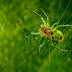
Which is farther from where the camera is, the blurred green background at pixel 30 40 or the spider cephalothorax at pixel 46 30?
the spider cephalothorax at pixel 46 30

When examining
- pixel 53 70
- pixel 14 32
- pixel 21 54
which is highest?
pixel 14 32

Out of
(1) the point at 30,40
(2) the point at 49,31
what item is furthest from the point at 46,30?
(1) the point at 30,40

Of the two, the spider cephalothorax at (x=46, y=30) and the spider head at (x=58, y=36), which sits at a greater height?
the spider cephalothorax at (x=46, y=30)

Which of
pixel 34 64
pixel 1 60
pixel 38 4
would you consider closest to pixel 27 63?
pixel 34 64

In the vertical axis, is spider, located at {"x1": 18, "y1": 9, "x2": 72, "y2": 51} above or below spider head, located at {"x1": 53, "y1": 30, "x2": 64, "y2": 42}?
above

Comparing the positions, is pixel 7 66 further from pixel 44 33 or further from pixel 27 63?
pixel 44 33

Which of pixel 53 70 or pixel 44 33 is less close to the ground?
pixel 44 33

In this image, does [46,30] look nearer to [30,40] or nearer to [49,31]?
[49,31]

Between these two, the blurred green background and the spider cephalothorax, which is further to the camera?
the spider cephalothorax
